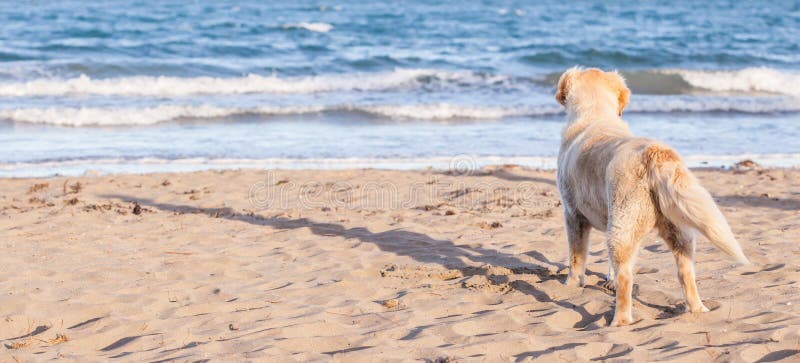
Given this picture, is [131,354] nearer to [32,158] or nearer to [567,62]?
[32,158]

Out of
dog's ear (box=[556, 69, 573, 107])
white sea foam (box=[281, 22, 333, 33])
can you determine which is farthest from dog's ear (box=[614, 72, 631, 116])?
white sea foam (box=[281, 22, 333, 33])

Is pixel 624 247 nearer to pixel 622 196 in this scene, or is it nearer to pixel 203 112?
pixel 622 196

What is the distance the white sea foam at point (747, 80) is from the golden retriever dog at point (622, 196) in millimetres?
17673

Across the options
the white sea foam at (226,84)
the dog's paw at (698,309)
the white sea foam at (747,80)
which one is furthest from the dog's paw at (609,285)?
the white sea foam at (747,80)

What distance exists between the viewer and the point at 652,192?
4.41 metres

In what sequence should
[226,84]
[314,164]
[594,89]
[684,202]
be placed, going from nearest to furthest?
[684,202], [594,89], [314,164], [226,84]

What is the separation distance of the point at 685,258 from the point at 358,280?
7.22ft

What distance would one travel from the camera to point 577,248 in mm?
5602

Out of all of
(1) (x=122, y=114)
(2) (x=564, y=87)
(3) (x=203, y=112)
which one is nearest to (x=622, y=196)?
(2) (x=564, y=87)

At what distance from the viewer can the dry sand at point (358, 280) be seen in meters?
4.41

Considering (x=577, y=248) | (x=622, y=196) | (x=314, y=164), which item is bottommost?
(x=314, y=164)

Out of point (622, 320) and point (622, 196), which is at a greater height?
point (622, 196)

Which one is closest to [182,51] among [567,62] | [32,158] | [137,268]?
[567,62]

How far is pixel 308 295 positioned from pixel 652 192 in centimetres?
230
